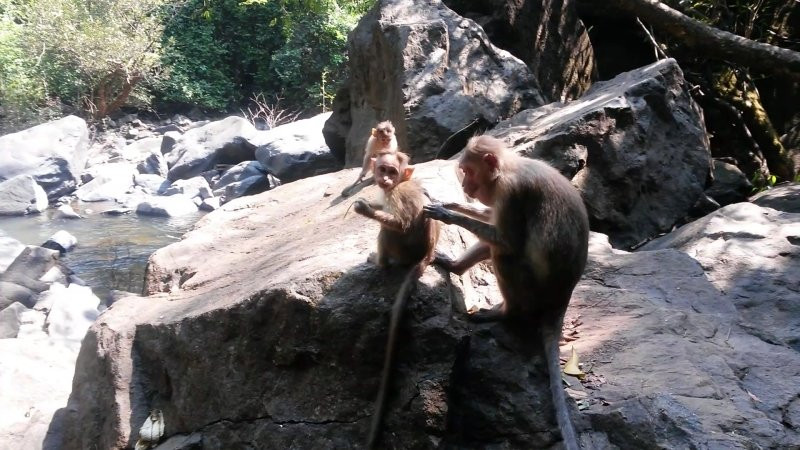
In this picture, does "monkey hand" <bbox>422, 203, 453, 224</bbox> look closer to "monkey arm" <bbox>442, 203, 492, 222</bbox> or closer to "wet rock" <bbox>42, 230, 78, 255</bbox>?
"monkey arm" <bbox>442, 203, 492, 222</bbox>

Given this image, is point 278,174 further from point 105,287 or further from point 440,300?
point 440,300

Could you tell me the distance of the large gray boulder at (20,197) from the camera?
51.5 feet

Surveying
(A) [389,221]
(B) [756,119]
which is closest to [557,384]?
(A) [389,221]

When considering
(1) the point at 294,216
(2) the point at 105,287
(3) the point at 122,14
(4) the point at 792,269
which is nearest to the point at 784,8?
(4) the point at 792,269

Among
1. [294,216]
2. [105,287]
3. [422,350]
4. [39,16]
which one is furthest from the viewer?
[39,16]

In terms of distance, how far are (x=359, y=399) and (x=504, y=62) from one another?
6.11 metres

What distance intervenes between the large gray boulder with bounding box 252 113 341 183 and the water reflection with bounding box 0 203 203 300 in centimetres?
215

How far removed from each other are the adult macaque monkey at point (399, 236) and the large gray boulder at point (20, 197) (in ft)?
47.3

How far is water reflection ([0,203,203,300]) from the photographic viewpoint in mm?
12430

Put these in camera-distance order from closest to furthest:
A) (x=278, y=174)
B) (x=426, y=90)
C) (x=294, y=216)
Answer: (x=294, y=216) → (x=426, y=90) → (x=278, y=174)

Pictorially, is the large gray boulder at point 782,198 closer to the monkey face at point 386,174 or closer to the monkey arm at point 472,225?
the monkey arm at point 472,225

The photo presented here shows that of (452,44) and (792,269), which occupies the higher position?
(452,44)

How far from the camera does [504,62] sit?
886cm

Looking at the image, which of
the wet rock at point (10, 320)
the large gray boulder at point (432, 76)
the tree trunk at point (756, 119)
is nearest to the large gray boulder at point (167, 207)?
the wet rock at point (10, 320)
